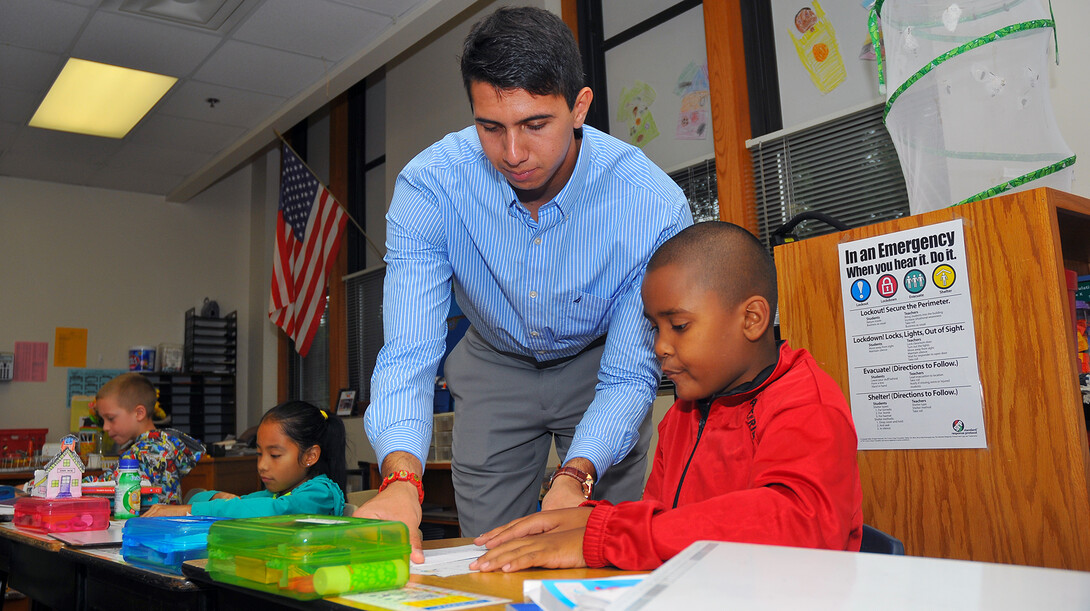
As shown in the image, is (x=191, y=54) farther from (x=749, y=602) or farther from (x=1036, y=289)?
(x=749, y=602)

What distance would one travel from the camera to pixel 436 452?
4191mm

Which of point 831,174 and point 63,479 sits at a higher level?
point 831,174

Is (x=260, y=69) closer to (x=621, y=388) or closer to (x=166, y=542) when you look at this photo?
(x=621, y=388)

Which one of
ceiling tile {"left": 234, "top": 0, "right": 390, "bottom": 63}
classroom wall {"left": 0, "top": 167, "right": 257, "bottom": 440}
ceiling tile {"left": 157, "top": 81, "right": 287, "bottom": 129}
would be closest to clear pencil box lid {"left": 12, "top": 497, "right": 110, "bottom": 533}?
ceiling tile {"left": 234, "top": 0, "right": 390, "bottom": 63}

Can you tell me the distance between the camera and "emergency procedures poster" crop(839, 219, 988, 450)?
1537 millimetres

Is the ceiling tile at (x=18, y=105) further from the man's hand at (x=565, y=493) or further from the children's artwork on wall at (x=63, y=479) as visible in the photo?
the man's hand at (x=565, y=493)

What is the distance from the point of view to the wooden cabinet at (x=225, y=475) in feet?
15.5

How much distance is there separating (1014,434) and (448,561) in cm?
106

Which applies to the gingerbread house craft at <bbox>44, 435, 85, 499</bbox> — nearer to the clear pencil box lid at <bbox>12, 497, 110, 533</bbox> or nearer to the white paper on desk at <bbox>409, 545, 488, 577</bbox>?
the clear pencil box lid at <bbox>12, 497, 110, 533</bbox>

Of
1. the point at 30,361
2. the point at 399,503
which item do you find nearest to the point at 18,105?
the point at 30,361

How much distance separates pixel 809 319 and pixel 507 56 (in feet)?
3.13

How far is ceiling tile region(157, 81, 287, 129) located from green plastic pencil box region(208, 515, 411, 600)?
17.0ft

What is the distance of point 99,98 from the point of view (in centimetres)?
545

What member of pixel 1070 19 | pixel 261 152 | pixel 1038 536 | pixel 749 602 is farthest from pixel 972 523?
pixel 261 152
